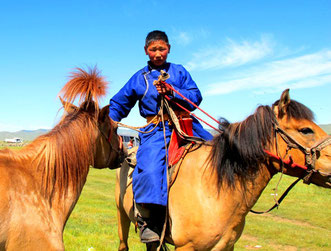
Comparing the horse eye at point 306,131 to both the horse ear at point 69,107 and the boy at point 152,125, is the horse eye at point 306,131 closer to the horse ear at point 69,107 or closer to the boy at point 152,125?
the boy at point 152,125

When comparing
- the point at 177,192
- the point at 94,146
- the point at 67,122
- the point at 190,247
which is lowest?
the point at 190,247

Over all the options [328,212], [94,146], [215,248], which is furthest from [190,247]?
[328,212]

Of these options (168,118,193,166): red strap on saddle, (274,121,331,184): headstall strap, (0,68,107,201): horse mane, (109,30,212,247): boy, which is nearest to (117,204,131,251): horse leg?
(109,30,212,247): boy

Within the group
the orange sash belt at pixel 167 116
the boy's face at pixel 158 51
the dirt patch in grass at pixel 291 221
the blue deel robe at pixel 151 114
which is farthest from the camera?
the dirt patch in grass at pixel 291 221

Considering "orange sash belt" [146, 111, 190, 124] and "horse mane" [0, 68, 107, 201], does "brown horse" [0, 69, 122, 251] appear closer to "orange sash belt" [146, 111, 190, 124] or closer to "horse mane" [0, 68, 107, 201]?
"horse mane" [0, 68, 107, 201]

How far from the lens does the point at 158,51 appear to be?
14.4ft

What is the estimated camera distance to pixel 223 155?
3602 mm

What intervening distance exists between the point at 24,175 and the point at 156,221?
5.83 feet

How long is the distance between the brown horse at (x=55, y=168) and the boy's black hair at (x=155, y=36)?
1173 millimetres

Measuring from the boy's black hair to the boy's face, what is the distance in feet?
0.16

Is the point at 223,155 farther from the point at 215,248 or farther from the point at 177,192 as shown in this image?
the point at 215,248

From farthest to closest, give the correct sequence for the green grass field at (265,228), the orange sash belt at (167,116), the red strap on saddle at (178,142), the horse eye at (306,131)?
the green grass field at (265,228) < the orange sash belt at (167,116) < the red strap on saddle at (178,142) < the horse eye at (306,131)

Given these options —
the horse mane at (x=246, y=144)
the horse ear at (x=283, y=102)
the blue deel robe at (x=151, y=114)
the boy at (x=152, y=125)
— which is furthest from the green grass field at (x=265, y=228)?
the horse ear at (x=283, y=102)

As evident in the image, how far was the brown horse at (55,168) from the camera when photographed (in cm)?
266
